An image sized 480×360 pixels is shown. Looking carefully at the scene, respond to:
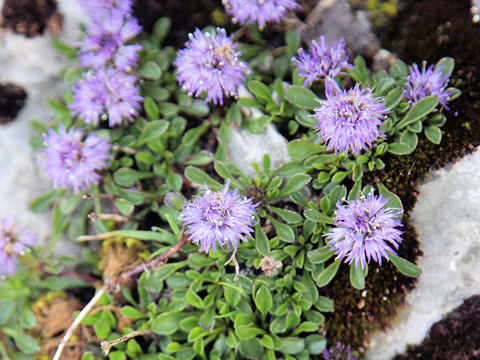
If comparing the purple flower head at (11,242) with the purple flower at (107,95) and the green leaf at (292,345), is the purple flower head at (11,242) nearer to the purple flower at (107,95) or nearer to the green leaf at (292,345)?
the purple flower at (107,95)

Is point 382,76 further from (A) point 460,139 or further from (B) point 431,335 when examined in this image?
(B) point 431,335

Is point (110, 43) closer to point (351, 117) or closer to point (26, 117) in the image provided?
point (26, 117)

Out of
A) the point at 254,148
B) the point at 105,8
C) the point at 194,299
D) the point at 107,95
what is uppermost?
the point at 105,8

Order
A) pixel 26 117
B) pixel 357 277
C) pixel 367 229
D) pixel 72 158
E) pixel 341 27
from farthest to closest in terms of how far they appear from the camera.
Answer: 1. pixel 26 117
2. pixel 341 27
3. pixel 72 158
4. pixel 357 277
5. pixel 367 229

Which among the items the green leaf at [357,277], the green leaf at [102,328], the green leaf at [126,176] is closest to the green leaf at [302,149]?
the green leaf at [357,277]

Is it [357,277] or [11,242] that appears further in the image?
[11,242]

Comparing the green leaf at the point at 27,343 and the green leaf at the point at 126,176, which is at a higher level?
the green leaf at the point at 126,176

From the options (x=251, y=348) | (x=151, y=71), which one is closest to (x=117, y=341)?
(x=251, y=348)
